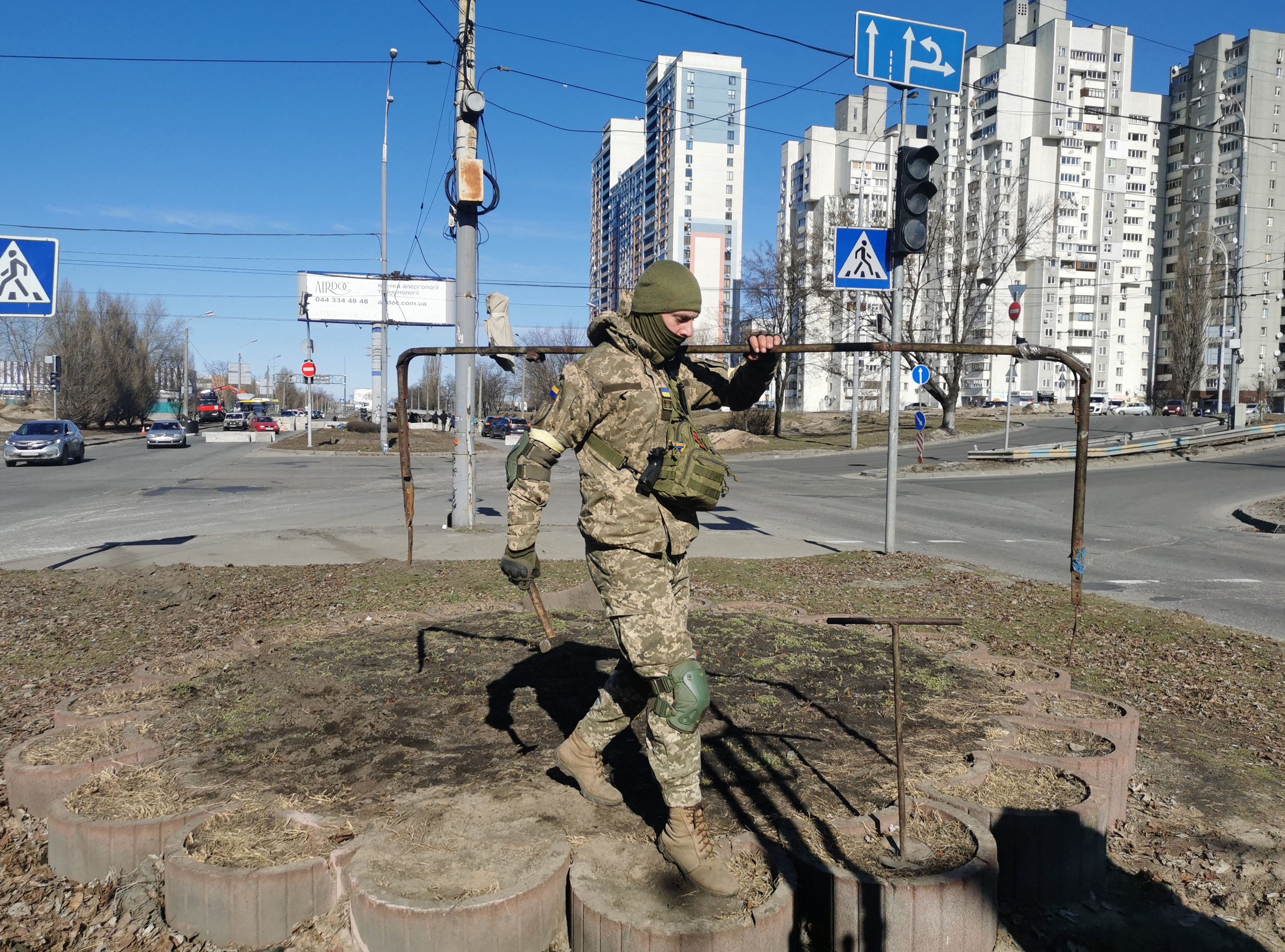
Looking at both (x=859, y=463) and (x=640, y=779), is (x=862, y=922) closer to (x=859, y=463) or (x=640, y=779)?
(x=640, y=779)

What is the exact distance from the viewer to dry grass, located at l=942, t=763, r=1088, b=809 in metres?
3.40

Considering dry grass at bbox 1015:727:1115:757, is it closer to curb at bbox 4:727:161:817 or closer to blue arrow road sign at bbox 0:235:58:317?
curb at bbox 4:727:161:817

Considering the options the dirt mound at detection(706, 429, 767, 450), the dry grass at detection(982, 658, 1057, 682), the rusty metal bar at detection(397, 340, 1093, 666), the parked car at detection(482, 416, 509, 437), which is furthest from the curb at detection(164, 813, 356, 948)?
the parked car at detection(482, 416, 509, 437)

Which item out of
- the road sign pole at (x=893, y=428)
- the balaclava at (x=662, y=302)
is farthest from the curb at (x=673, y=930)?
the road sign pole at (x=893, y=428)

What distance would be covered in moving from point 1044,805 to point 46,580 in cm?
908

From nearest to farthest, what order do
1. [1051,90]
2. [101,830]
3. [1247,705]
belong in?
1. [101,830]
2. [1247,705]
3. [1051,90]

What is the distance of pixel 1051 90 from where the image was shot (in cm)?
9056

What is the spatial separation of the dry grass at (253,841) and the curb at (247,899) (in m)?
0.05

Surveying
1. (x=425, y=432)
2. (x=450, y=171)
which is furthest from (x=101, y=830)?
(x=425, y=432)

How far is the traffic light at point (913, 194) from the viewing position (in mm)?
8625

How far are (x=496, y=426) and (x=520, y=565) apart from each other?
165ft

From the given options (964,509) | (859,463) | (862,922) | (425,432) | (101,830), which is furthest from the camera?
(425,432)

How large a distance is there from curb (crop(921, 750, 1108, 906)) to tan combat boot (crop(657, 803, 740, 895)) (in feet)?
3.26

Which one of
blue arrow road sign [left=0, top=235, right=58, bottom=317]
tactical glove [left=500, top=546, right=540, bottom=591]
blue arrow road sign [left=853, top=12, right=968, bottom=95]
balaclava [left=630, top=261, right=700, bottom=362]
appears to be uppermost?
blue arrow road sign [left=853, top=12, right=968, bottom=95]
